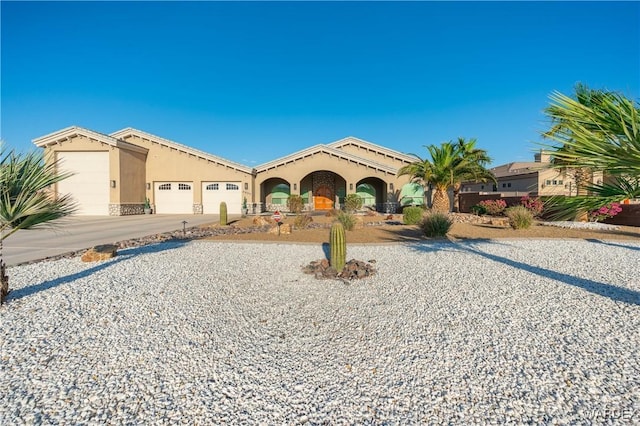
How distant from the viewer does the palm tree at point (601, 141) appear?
9.73ft

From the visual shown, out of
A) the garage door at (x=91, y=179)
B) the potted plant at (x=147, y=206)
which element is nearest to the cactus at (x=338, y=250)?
the garage door at (x=91, y=179)

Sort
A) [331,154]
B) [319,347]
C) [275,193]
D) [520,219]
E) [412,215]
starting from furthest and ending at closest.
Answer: [275,193] → [331,154] → [412,215] → [520,219] → [319,347]

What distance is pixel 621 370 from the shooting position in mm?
3000

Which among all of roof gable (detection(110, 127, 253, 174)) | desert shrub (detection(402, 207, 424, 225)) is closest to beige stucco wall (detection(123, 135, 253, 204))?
roof gable (detection(110, 127, 253, 174))

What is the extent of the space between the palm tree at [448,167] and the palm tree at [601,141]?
53.1 ft

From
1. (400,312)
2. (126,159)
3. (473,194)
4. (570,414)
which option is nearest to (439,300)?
(400,312)

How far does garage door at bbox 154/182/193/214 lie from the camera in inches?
1036

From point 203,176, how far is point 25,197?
22688 mm

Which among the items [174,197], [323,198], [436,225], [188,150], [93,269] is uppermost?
[188,150]

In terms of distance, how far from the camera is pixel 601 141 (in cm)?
303

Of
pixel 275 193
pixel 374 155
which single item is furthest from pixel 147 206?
pixel 374 155

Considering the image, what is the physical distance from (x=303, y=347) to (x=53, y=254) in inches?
352

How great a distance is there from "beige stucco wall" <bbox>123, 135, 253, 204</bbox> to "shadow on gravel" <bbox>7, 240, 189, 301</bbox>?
16373 millimetres

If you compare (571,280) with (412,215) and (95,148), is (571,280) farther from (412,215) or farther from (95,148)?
(95,148)
